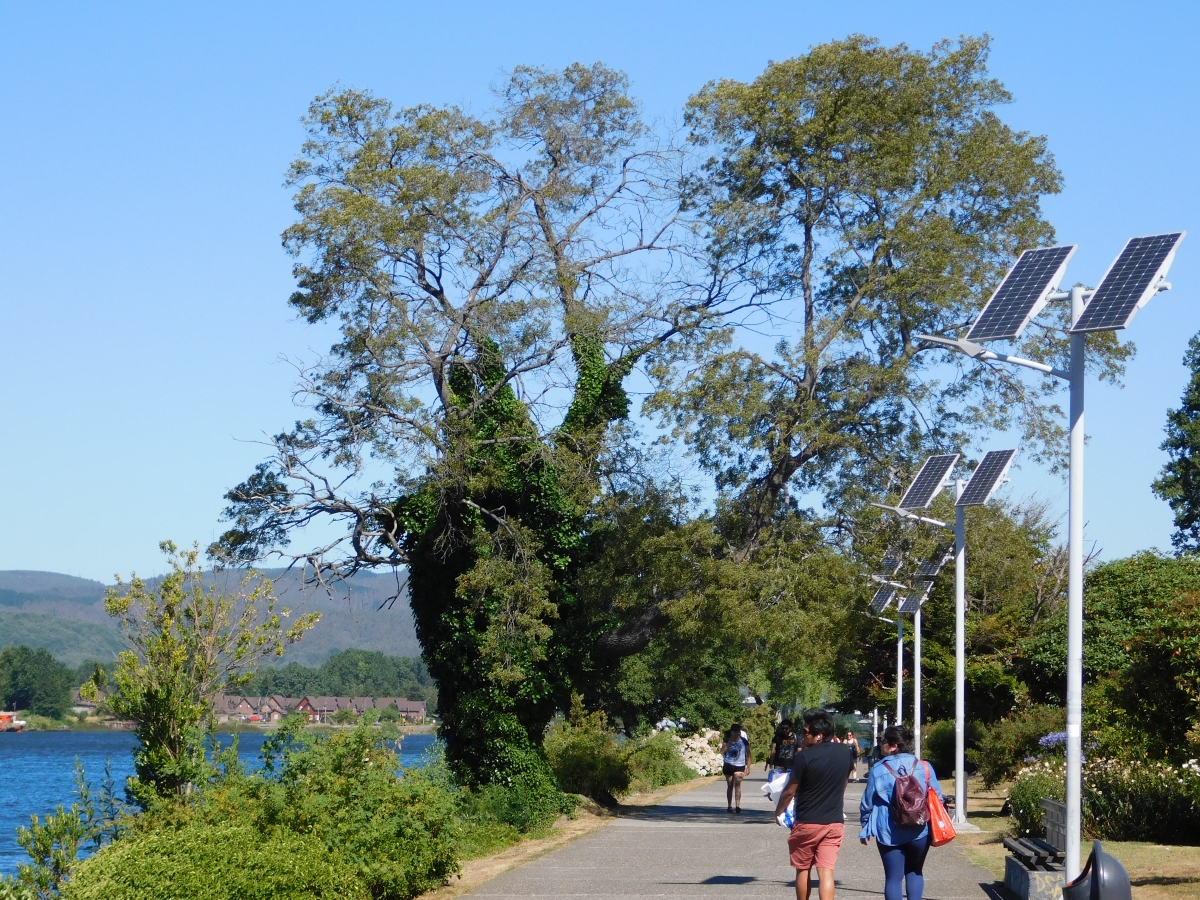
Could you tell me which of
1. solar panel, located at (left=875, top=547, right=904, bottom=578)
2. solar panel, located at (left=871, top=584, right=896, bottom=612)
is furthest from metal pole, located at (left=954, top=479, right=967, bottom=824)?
solar panel, located at (left=871, top=584, right=896, bottom=612)

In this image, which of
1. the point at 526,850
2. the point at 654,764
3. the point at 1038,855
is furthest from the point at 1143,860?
the point at 654,764

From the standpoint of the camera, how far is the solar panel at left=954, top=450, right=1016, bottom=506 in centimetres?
2227

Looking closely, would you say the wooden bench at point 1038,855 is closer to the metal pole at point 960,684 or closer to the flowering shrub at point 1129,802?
the flowering shrub at point 1129,802

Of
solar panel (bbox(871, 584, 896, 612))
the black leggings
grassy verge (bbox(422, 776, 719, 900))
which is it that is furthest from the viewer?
solar panel (bbox(871, 584, 896, 612))

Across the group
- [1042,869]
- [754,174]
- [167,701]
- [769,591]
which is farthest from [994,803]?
[167,701]

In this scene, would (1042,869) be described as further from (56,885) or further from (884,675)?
(884,675)

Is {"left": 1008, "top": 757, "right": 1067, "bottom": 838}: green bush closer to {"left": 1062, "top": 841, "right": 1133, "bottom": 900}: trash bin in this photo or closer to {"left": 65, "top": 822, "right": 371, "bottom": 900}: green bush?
{"left": 1062, "top": 841, "right": 1133, "bottom": 900}: trash bin

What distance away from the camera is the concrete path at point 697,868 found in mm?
14680

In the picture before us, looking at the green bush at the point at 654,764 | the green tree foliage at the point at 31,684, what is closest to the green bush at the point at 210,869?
the green bush at the point at 654,764

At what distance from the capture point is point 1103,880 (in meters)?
10.7

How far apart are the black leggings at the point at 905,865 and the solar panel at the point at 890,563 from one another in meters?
16.2

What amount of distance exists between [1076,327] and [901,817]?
4.83 meters

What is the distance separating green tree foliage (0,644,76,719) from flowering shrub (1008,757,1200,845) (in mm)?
150405

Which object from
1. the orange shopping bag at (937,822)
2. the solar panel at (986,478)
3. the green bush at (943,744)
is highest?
→ the solar panel at (986,478)
